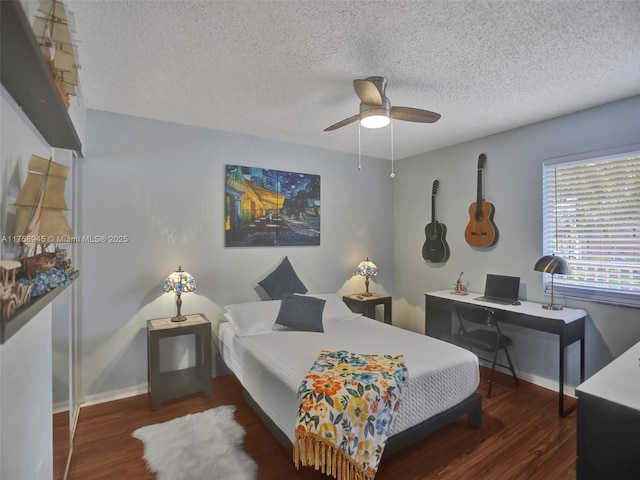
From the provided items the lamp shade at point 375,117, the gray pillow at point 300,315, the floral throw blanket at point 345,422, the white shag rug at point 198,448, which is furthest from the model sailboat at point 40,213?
the gray pillow at point 300,315

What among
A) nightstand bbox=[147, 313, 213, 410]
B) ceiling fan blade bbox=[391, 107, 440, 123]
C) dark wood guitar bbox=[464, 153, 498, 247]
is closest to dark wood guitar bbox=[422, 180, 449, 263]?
dark wood guitar bbox=[464, 153, 498, 247]

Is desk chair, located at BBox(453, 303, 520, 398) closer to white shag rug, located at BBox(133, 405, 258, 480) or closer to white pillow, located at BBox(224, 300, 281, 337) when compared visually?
white pillow, located at BBox(224, 300, 281, 337)

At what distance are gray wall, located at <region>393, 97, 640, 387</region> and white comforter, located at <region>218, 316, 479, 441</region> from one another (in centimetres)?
126

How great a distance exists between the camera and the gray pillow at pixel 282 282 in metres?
3.62

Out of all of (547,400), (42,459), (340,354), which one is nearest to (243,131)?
(340,354)

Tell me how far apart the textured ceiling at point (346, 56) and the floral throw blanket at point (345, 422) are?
6.66 feet

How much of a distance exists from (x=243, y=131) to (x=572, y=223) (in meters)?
3.38

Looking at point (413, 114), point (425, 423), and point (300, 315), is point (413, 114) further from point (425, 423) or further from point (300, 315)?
point (425, 423)

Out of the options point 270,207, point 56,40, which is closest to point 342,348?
point 270,207

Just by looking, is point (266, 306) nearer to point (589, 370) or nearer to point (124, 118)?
point (124, 118)

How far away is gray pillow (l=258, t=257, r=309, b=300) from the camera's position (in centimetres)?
362

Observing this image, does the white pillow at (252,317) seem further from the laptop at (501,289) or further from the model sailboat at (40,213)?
the laptop at (501,289)

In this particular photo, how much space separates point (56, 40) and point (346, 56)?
148cm

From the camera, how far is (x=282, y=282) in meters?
3.69
